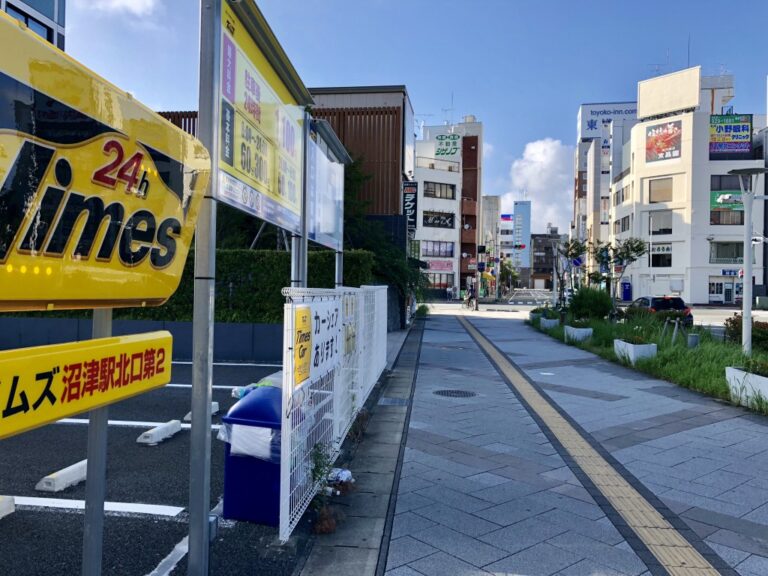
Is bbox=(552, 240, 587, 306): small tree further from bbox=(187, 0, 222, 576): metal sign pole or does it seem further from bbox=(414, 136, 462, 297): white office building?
bbox=(414, 136, 462, 297): white office building

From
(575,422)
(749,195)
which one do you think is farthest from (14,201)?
(749,195)

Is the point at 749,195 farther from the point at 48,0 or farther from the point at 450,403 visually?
the point at 48,0

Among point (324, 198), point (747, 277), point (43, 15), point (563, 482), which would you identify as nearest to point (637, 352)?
point (747, 277)

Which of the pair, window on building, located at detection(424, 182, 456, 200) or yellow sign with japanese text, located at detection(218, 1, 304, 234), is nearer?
yellow sign with japanese text, located at detection(218, 1, 304, 234)

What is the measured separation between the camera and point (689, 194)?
55.0 meters

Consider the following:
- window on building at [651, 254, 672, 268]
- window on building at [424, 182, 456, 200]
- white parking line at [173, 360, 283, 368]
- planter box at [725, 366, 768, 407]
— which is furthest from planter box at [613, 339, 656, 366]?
window on building at [424, 182, 456, 200]

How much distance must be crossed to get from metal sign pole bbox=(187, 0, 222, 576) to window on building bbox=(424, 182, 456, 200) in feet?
197

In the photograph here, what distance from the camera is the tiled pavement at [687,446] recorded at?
3.93m

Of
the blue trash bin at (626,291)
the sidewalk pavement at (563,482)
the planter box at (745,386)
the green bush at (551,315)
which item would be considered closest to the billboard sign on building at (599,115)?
the blue trash bin at (626,291)

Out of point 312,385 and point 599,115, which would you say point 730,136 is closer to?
point 599,115

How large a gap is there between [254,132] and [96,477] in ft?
7.61

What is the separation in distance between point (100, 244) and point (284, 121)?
2908 millimetres

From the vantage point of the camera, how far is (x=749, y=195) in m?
11.2

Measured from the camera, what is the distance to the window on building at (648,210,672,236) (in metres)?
57.4
